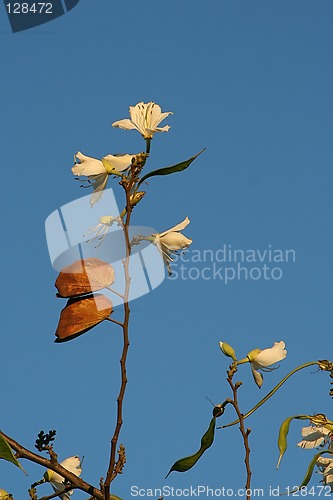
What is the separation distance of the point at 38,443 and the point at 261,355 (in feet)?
1.65

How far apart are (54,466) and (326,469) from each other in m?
0.70

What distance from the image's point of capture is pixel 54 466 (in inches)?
49.1

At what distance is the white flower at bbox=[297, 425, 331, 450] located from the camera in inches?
70.6

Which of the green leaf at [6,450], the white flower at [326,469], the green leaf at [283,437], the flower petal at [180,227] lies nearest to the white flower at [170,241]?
the flower petal at [180,227]

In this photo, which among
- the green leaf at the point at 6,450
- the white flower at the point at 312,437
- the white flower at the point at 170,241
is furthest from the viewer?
the white flower at the point at 312,437

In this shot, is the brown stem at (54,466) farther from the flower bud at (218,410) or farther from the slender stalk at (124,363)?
the flower bud at (218,410)

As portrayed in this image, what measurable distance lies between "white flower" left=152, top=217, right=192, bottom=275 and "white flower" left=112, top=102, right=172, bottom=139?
19cm

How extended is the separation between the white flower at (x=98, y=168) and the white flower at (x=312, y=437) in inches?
28.8

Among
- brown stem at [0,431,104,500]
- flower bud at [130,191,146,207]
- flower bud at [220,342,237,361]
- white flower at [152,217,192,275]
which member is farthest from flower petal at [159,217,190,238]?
brown stem at [0,431,104,500]

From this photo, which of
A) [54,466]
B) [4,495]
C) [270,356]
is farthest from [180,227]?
[4,495]

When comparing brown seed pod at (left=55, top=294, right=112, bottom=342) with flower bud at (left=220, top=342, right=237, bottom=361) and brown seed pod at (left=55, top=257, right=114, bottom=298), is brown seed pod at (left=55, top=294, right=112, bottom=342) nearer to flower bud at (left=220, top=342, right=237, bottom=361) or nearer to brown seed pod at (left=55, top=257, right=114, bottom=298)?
brown seed pod at (left=55, top=257, right=114, bottom=298)

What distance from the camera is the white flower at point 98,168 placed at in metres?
1.47

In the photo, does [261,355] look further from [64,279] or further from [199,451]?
[64,279]

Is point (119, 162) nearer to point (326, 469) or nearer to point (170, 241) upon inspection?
point (170, 241)
